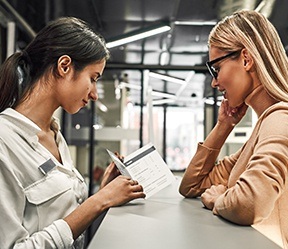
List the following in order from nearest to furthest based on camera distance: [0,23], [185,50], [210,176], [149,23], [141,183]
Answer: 1. [141,183]
2. [210,176]
3. [0,23]
4. [149,23]
5. [185,50]

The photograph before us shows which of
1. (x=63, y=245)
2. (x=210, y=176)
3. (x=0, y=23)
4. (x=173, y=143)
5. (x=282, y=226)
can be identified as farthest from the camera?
(x=173, y=143)

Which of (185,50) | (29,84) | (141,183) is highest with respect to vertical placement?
(185,50)

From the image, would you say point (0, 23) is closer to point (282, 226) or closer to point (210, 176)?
point (210, 176)

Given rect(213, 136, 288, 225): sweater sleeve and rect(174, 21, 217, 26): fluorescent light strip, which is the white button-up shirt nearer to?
rect(213, 136, 288, 225): sweater sleeve

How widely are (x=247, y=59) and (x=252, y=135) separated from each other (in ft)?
0.73


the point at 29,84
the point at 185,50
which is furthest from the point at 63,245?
the point at 185,50

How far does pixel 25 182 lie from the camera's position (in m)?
1.05

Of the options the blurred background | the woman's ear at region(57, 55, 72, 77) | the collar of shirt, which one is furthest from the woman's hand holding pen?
the blurred background

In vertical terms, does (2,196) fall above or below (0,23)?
below

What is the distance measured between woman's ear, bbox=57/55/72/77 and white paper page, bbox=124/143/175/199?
1.21ft

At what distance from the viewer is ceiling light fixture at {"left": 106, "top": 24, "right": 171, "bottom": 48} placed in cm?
412

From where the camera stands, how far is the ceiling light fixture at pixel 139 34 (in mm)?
4120

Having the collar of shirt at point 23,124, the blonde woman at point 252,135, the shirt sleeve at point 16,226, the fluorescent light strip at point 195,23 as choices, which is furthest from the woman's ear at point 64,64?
the fluorescent light strip at point 195,23

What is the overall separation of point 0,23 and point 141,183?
304 centimetres
